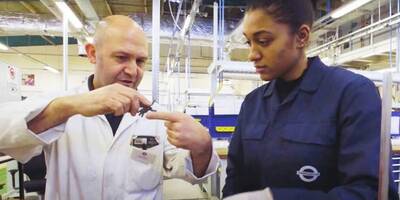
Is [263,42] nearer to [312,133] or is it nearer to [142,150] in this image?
[312,133]

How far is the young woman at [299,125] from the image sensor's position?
26.4 inches

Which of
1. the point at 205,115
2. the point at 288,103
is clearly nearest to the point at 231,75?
the point at 205,115

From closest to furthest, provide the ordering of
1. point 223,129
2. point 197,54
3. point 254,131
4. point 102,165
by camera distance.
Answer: point 254,131, point 102,165, point 223,129, point 197,54

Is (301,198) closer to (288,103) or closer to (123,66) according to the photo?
(288,103)

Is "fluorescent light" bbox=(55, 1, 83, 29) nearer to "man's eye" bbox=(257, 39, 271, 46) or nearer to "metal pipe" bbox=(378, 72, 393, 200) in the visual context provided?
"man's eye" bbox=(257, 39, 271, 46)

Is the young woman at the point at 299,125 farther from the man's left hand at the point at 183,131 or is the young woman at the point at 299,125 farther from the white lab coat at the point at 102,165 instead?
the white lab coat at the point at 102,165

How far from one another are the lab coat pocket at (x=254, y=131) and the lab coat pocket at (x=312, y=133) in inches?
2.7

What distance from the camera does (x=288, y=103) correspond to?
2.78 feet

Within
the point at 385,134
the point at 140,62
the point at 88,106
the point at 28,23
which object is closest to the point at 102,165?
the point at 88,106

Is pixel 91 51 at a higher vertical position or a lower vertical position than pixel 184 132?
higher

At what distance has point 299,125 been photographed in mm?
787

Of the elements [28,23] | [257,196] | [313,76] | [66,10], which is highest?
[28,23]

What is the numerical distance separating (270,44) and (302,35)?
0.29 feet

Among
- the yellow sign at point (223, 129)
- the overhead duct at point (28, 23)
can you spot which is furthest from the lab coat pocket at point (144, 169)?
the overhead duct at point (28, 23)
